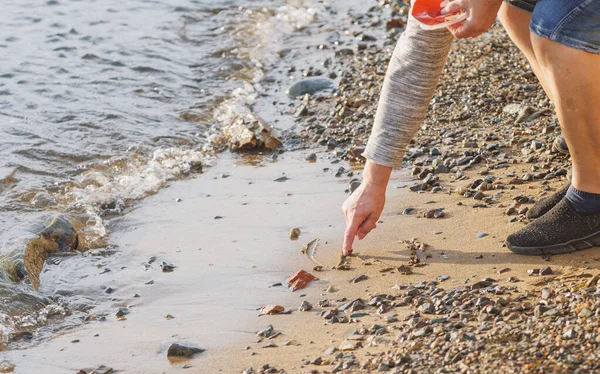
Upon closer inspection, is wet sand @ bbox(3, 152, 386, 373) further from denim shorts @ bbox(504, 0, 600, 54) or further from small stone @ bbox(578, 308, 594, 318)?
denim shorts @ bbox(504, 0, 600, 54)

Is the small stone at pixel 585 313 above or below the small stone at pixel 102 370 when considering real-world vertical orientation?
above

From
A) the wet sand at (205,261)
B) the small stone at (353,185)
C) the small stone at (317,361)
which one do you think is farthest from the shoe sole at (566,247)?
the small stone at (353,185)

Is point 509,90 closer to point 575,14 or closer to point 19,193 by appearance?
point 575,14

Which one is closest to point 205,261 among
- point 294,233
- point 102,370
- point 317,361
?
point 294,233

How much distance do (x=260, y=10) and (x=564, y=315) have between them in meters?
8.68

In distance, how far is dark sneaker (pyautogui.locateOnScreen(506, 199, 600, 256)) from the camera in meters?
3.61

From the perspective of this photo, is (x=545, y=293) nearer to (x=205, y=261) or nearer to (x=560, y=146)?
(x=560, y=146)

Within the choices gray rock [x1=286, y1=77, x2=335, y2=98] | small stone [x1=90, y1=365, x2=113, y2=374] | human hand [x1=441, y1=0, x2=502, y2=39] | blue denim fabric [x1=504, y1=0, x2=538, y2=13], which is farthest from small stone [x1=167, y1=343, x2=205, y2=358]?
gray rock [x1=286, y1=77, x2=335, y2=98]

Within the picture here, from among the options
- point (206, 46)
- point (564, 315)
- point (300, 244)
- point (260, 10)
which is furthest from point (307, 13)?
point (564, 315)

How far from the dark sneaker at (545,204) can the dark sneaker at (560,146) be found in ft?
2.63

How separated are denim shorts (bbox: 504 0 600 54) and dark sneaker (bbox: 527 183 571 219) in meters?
0.91

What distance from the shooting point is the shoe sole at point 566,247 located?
3.63 metres

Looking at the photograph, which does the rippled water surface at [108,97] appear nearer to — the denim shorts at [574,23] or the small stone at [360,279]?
the small stone at [360,279]

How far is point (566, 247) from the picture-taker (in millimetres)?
3668
